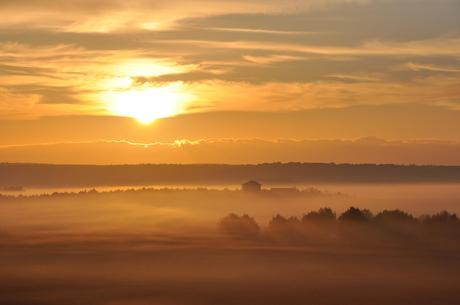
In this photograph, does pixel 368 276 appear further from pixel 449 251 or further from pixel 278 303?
pixel 449 251

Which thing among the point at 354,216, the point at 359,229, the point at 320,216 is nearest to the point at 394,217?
the point at 354,216

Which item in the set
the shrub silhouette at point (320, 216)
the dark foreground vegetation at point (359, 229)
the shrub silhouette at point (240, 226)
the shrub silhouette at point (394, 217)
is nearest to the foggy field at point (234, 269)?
the dark foreground vegetation at point (359, 229)

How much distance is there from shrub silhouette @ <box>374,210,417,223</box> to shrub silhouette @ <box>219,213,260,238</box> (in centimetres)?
2213

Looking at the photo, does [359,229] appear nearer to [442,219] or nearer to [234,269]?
[442,219]

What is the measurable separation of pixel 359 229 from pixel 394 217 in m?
9.91

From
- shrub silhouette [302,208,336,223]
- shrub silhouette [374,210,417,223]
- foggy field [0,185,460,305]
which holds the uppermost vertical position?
shrub silhouette [302,208,336,223]

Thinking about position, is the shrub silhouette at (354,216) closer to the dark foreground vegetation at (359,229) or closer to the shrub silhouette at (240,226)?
the dark foreground vegetation at (359,229)

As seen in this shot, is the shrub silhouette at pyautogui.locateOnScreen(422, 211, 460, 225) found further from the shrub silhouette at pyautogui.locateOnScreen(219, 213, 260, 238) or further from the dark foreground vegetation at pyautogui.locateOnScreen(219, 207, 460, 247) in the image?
the shrub silhouette at pyautogui.locateOnScreen(219, 213, 260, 238)

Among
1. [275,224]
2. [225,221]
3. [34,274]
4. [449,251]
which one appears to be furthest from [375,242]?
[34,274]

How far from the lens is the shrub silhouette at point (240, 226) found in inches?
6919

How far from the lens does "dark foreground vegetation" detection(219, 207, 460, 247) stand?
158 meters

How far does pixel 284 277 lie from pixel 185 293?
770 inches

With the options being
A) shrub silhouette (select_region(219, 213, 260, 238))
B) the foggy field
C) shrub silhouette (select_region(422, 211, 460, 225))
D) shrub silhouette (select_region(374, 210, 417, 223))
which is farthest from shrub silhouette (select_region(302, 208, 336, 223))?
shrub silhouette (select_region(422, 211, 460, 225))

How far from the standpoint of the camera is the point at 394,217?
564 ft
